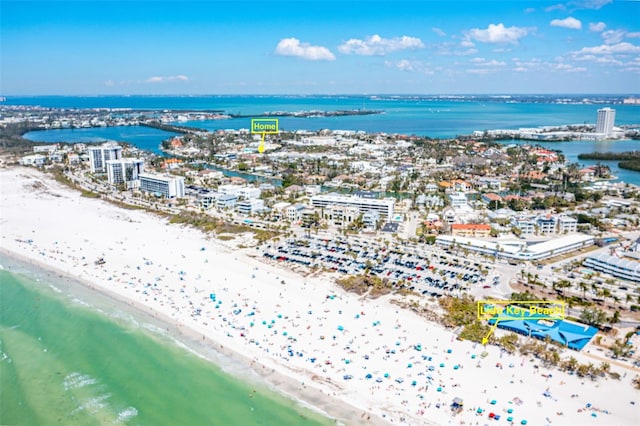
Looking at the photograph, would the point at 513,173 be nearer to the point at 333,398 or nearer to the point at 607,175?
the point at 607,175

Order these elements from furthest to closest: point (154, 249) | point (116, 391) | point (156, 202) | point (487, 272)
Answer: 1. point (156, 202)
2. point (154, 249)
3. point (487, 272)
4. point (116, 391)

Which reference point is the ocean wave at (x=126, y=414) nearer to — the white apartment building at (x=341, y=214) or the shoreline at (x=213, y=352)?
the shoreline at (x=213, y=352)

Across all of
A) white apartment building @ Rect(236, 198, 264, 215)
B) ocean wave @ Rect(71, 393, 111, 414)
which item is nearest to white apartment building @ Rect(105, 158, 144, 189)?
white apartment building @ Rect(236, 198, 264, 215)

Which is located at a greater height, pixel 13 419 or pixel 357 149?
pixel 357 149

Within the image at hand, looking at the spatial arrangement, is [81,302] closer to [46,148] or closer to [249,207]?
[249,207]

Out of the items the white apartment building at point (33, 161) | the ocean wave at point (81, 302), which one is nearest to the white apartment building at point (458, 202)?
the ocean wave at point (81, 302)

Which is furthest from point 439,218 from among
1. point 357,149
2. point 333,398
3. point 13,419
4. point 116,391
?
point 357,149

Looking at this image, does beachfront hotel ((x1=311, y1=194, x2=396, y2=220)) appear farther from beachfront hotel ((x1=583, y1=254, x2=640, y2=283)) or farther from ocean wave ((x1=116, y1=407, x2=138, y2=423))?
ocean wave ((x1=116, y1=407, x2=138, y2=423))

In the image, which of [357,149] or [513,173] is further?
[357,149]
